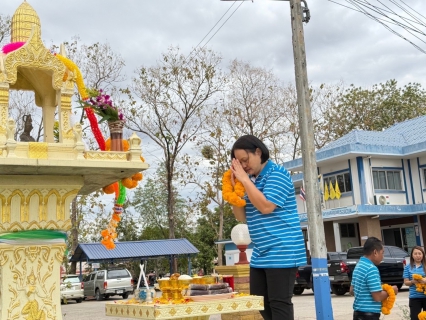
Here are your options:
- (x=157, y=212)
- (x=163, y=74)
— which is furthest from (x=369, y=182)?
(x=157, y=212)

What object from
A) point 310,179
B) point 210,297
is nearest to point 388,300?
point 210,297

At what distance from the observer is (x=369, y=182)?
23.5 meters

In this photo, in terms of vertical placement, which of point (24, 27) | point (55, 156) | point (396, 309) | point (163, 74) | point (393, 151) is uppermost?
point (163, 74)

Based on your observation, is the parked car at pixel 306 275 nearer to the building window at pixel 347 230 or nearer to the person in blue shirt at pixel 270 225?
the building window at pixel 347 230

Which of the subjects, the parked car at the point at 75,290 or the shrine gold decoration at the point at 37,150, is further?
the parked car at the point at 75,290

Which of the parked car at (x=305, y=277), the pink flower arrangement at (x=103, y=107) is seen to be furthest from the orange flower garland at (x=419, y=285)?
the parked car at (x=305, y=277)

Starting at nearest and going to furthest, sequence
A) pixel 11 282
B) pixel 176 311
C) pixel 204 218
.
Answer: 1. pixel 176 311
2. pixel 11 282
3. pixel 204 218

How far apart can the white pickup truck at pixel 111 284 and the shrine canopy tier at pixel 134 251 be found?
0.93 m

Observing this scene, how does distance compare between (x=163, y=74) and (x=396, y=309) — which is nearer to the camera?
(x=396, y=309)

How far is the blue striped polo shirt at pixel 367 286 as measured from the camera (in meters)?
4.95

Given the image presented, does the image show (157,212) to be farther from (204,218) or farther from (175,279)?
(175,279)

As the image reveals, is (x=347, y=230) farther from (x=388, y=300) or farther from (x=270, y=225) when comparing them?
(x=270, y=225)

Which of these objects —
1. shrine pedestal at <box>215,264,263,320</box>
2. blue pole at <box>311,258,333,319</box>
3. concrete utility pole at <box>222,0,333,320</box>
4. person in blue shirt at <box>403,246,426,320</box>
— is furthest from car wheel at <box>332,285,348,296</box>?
person in blue shirt at <box>403,246,426,320</box>

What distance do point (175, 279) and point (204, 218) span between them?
3786cm
